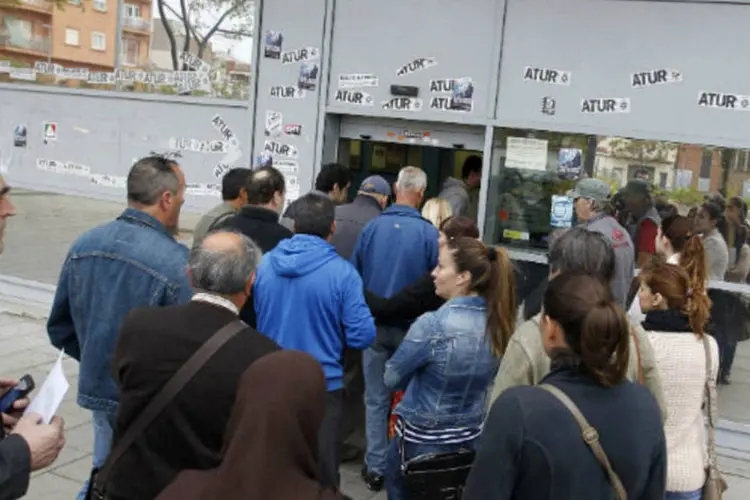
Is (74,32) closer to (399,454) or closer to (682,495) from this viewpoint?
(399,454)

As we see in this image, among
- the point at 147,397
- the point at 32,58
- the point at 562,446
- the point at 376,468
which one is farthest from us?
the point at 32,58

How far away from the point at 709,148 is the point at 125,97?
552cm

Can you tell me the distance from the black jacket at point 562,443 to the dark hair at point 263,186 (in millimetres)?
2756

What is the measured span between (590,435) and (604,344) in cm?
26

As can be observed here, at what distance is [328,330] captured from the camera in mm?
4312

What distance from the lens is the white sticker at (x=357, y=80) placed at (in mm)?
7121

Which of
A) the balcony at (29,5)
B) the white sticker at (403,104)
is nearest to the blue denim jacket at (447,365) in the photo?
the white sticker at (403,104)

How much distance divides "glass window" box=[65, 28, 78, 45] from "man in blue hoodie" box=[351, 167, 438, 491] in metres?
4.92

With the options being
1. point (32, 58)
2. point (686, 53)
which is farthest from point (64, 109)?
point (686, 53)

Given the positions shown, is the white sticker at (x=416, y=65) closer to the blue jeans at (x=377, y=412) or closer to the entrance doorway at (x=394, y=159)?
the entrance doorway at (x=394, y=159)

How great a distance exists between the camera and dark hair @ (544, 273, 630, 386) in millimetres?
2383

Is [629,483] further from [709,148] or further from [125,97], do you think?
[125,97]

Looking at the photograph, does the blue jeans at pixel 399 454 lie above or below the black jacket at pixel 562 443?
below

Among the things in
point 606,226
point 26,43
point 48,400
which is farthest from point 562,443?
point 26,43
